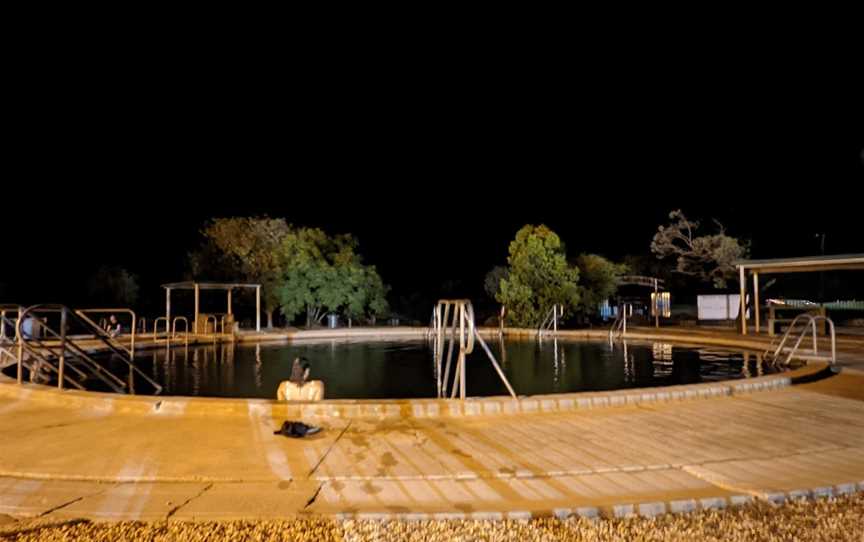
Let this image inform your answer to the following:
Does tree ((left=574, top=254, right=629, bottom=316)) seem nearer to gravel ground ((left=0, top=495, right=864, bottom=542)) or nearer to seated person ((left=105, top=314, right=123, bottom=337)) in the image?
seated person ((left=105, top=314, right=123, bottom=337))

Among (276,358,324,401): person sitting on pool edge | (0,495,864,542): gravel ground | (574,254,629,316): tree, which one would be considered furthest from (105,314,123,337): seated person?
A: (574,254,629,316): tree

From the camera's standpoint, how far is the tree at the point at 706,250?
73.7 ft

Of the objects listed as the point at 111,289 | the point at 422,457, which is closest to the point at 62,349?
the point at 422,457

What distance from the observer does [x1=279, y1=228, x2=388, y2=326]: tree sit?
23.0 meters

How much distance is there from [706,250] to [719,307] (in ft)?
8.47

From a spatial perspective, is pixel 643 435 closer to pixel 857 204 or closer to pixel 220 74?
pixel 857 204

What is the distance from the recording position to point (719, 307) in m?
21.7

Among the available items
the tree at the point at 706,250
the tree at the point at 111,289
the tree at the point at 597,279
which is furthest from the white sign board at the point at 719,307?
the tree at the point at 111,289

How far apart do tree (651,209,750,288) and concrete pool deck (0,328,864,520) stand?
17.8 meters

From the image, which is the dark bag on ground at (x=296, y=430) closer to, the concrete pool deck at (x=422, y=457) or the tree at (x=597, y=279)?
the concrete pool deck at (x=422, y=457)

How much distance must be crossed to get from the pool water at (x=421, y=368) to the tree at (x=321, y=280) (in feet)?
22.0

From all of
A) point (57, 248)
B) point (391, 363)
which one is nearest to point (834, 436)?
point (391, 363)

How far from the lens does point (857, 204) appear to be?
1105 inches

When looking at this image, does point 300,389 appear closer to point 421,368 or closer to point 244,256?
point 421,368
